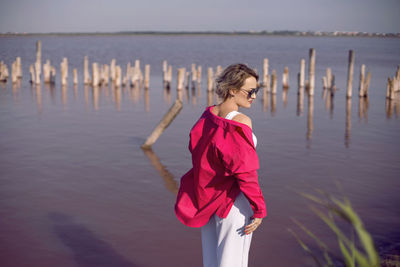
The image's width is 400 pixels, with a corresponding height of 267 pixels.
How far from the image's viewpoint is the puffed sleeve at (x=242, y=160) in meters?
2.77

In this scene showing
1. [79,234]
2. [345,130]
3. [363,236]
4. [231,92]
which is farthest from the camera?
[345,130]

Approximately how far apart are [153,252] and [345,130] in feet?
31.9

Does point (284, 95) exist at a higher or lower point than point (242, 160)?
lower

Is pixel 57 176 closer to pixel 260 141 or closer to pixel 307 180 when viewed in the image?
pixel 307 180

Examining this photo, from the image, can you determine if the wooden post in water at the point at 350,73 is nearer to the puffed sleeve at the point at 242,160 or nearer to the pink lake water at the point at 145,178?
the pink lake water at the point at 145,178

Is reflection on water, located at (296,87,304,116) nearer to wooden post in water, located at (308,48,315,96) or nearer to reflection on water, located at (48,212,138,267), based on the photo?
A: wooden post in water, located at (308,48,315,96)

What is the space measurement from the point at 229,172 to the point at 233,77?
2.04 ft

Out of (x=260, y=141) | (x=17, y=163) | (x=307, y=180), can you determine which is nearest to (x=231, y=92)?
(x=307, y=180)

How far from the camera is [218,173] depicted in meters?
2.94

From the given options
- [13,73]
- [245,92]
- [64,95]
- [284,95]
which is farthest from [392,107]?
[13,73]

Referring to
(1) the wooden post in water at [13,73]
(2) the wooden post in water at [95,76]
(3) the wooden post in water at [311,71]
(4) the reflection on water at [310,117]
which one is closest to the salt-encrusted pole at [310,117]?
(4) the reflection on water at [310,117]

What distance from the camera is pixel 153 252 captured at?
17.9 ft

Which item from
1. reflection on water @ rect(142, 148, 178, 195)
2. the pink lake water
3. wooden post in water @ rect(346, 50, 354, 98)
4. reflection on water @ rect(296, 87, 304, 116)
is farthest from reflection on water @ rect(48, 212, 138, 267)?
wooden post in water @ rect(346, 50, 354, 98)

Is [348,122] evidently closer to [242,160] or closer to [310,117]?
[310,117]
